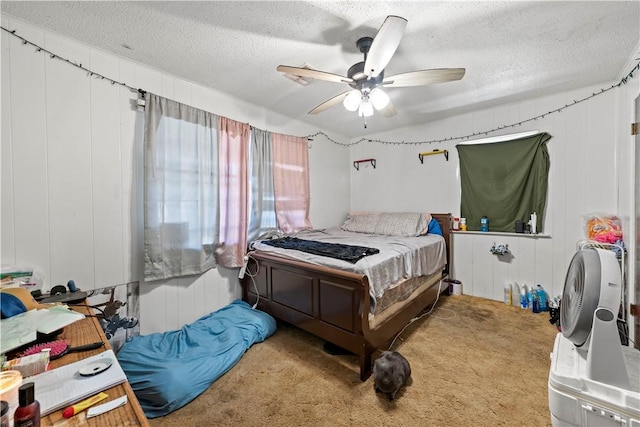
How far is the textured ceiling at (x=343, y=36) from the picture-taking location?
154 centimetres

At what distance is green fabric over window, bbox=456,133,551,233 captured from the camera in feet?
9.44

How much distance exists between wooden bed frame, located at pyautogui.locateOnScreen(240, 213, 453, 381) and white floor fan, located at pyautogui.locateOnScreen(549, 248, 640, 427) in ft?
3.34

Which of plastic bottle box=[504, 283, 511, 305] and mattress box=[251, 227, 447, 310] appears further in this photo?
plastic bottle box=[504, 283, 511, 305]

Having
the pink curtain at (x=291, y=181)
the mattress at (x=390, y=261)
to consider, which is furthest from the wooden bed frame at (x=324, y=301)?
the pink curtain at (x=291, y=181)

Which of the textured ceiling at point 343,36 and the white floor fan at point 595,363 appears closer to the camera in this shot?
the white floor fan at point 595,363

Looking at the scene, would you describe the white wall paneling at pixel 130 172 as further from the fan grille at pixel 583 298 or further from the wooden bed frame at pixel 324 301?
the fan grille at pixel 583 298

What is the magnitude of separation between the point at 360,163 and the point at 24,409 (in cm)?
428

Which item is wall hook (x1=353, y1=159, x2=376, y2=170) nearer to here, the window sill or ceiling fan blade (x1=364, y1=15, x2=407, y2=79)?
the window sill

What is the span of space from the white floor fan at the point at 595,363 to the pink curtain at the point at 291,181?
265 cm

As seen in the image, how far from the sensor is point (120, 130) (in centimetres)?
202

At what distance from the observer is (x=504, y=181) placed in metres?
3.09

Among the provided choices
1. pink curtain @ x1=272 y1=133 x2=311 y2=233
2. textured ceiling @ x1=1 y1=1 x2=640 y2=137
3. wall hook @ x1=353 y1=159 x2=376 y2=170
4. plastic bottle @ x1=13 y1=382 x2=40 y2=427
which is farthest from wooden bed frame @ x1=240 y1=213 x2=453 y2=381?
wall hook @ x1=353 y1=159 x2=376 y2=170

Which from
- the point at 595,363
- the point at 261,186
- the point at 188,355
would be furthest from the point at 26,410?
the point at 261,186

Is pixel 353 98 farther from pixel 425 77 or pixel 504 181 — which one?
pixel 504 181
